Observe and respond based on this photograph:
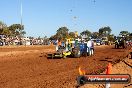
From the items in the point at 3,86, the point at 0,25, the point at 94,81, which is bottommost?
the point at 3,86

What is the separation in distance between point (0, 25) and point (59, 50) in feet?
159

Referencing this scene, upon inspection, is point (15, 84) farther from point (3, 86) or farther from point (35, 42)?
point (35, 42)

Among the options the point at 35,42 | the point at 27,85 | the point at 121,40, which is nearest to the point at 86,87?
the point at 27,85

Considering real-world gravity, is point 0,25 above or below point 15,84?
above

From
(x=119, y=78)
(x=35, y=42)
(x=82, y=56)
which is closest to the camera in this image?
(x=119, y=78)

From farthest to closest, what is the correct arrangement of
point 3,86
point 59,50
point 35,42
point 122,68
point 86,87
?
point 35,42 → point 59,50 → point 122,68 → point 3,86 → point 86,87

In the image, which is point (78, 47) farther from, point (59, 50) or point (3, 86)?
point (3, 86)

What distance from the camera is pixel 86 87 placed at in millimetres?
10336

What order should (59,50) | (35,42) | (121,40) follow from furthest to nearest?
1. (35,42)
2. (121,40)
3. (59,50)

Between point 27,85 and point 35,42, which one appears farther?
point 35,42

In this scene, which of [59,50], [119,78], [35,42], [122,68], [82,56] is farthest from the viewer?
[35,42]

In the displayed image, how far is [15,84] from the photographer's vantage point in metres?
12.1

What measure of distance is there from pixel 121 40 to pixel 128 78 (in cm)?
4751

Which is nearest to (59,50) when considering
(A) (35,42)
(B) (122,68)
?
(B) (122,68)
